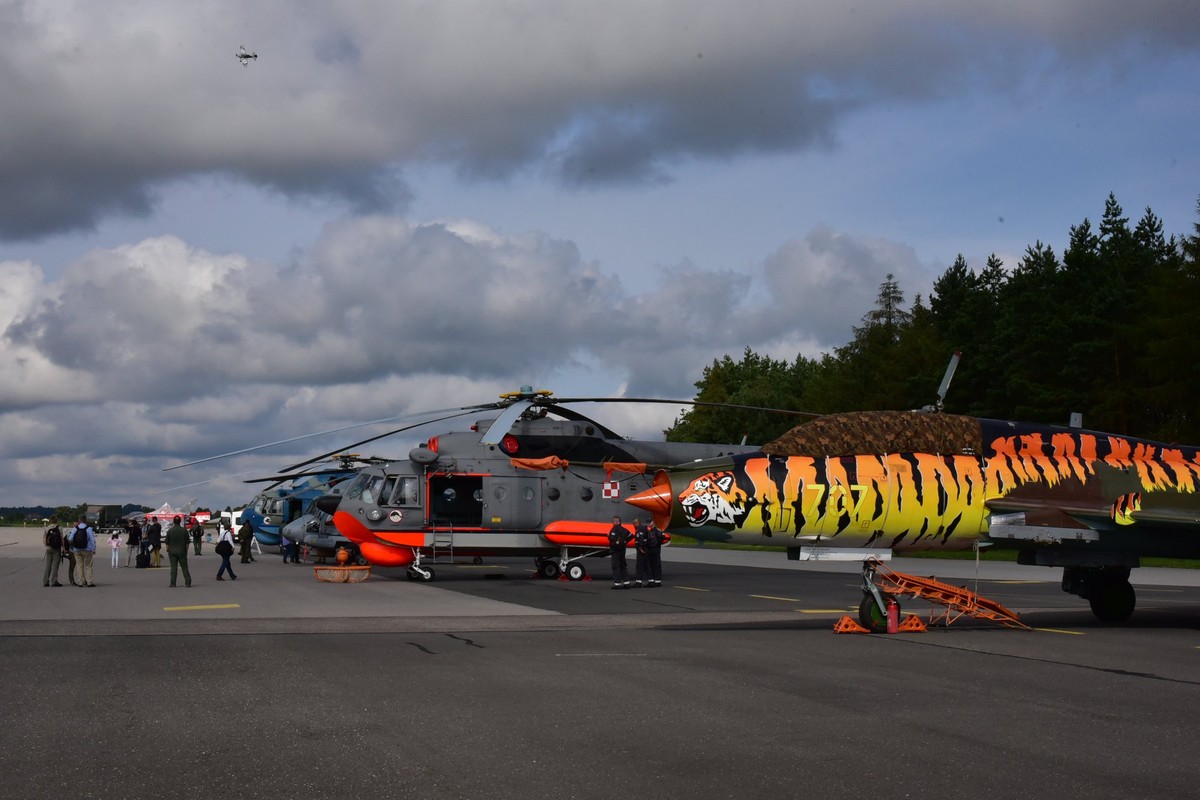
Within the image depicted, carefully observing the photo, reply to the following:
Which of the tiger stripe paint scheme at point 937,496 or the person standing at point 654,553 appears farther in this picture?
the person standing at point 654,553

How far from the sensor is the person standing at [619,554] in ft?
91.4

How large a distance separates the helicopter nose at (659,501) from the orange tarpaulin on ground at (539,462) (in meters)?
13.2

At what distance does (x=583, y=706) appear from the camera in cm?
999

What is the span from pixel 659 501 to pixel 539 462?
13.6 m

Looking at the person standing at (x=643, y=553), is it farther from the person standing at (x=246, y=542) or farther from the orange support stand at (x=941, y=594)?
the person standing at (x=246, y=542)

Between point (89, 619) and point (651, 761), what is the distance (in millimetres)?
13858

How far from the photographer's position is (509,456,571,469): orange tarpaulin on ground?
29.7 meters

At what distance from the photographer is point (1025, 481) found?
17.2 meters

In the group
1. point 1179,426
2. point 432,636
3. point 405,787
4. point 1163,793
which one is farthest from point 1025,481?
point 1179,426

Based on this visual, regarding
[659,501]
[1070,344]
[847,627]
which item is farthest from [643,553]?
[1070,344]

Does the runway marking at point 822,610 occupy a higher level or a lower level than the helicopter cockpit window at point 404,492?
lower

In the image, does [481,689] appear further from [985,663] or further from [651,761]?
[985,663]

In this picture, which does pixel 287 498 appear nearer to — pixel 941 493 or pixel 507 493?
pixel 507 493

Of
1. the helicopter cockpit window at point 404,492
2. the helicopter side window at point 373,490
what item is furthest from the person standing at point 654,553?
the helicopter side window at point 373,490
